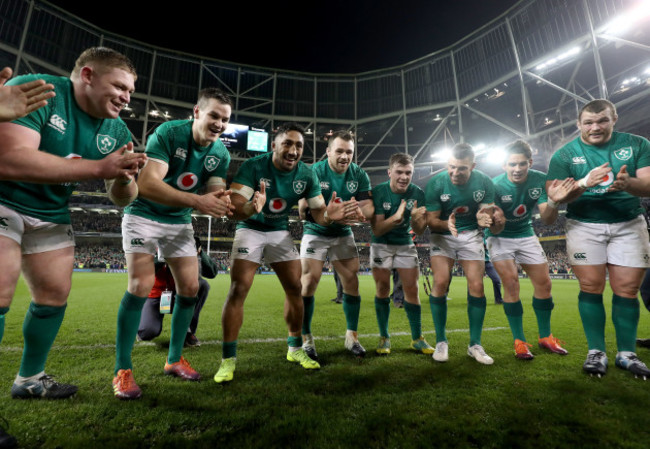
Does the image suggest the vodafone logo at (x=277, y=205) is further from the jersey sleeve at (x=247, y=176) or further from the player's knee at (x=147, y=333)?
the player's knee at (x=147, y=333)

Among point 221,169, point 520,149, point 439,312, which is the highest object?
point 520,149

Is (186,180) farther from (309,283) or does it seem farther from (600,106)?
(600,106)

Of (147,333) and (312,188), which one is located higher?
(312,188)

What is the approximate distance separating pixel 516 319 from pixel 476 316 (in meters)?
0.54

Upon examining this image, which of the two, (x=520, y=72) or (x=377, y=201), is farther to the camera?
(x=520, y=72)

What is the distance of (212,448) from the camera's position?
1.59 metres

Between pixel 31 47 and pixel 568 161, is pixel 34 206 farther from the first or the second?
pixel 31 47

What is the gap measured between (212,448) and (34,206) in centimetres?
193

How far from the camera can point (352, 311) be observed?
4.00 metres

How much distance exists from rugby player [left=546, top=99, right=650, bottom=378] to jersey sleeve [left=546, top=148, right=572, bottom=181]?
0.14ft

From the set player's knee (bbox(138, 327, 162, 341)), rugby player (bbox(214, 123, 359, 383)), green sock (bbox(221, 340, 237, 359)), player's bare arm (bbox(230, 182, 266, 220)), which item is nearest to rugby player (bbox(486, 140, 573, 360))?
rugby player (bbox(214, 123, 359, 383))

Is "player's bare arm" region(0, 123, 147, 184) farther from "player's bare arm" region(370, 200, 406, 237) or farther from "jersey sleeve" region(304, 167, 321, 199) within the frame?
"player's bare arm" region(370, 200, 406, 237)

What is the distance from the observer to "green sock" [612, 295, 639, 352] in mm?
2918

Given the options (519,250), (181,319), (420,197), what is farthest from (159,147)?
(519,250)
